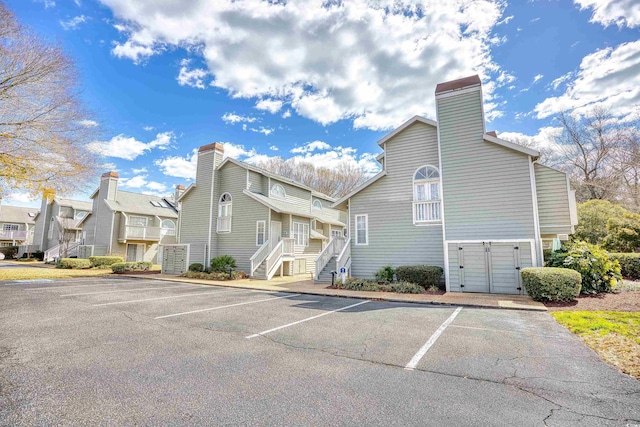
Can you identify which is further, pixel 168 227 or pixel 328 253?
pixel 168 227

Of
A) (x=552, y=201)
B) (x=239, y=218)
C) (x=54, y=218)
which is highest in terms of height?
(x=54, y=218)

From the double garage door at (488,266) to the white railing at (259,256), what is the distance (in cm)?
1025

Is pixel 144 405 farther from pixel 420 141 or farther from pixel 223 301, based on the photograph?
pixel 420 141

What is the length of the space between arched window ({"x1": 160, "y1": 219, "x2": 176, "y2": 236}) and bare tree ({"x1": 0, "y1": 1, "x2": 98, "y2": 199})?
51.8 feet

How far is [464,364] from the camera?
13.7 feet

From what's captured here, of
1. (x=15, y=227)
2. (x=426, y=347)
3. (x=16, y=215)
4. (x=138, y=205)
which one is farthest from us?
(x=16, y=215)

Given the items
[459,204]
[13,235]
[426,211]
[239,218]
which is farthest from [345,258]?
[13,235]

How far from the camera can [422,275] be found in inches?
464

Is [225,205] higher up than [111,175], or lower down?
lower down

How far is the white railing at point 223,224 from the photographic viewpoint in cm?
1941

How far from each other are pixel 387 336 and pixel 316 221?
17.6 metres

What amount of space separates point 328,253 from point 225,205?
854 centimetres

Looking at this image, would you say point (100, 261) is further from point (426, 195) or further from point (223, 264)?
point (426, 195)

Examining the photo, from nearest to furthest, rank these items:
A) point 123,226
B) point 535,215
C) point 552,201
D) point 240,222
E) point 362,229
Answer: point 535,215 < point 552,201 < point 362,229 < point 240,222 < point 123,226
